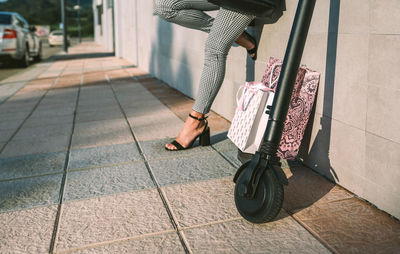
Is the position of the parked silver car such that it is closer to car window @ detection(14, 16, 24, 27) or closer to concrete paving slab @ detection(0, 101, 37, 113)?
car window @ detection(14, 16, 24, 27)

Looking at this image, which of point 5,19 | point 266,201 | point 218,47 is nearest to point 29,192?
point 266,201

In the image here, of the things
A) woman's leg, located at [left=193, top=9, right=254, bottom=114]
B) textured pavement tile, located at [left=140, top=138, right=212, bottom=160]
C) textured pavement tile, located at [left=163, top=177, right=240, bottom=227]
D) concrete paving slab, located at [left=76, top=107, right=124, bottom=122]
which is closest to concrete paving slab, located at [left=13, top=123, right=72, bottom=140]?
concrete paving slab, located at [left=76, top=107, right=124, bottom=122]

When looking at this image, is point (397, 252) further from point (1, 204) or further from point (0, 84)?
point (0, 84)

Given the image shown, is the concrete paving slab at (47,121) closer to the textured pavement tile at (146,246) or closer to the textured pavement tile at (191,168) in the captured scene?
the textured pavement tile at (191,168)

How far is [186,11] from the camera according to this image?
2.39 metres

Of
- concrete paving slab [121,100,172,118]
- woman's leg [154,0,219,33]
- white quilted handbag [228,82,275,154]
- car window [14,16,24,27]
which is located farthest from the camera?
car window [14,16,24,27]

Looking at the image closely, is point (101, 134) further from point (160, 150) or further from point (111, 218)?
point (111, 218)

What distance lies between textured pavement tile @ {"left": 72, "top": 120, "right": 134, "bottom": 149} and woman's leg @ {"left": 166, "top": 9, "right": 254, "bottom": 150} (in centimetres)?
60

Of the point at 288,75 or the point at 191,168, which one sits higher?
the point at 288,75

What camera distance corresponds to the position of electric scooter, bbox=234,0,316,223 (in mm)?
1467

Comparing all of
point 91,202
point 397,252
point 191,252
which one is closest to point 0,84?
point 91,202

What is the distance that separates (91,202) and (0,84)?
614 centimetres

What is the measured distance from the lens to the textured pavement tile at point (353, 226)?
1.39 m

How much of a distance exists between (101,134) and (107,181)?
3.75 feet
